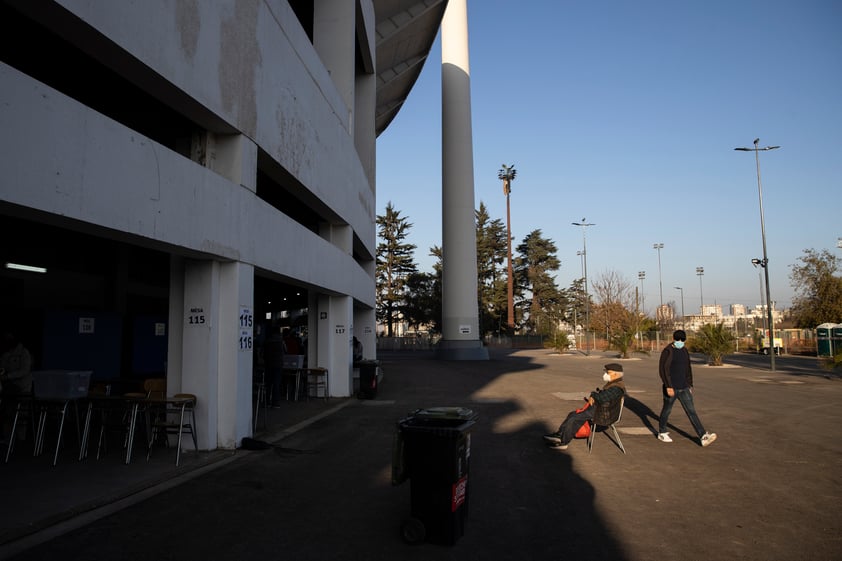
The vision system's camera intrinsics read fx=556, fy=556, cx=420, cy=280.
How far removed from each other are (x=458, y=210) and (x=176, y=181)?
30476mm

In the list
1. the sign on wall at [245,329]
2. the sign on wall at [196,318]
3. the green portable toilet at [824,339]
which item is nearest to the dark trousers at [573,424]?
the sign on wall at [245,329]

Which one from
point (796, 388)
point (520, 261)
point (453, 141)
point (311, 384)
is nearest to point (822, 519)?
point (311, 384)

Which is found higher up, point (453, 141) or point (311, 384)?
point (453, 141)

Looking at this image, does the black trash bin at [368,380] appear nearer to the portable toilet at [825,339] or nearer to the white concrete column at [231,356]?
the white concrete column at [231,356]

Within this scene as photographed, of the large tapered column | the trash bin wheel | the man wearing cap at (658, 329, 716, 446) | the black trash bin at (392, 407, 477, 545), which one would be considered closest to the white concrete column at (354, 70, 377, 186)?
the large tapered column

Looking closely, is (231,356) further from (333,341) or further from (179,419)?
(333,341)

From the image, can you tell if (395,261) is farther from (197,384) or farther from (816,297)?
(197,384)

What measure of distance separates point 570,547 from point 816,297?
5063cm

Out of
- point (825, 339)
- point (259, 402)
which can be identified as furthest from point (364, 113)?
point (825, 339)

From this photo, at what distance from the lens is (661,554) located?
14.8 feet

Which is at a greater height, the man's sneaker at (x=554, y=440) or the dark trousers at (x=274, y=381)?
the dark trousers at (x=274, y=381)

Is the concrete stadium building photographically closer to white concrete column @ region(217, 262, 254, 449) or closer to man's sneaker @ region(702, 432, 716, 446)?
white concrete column @ region(217, 262, 254, 449)

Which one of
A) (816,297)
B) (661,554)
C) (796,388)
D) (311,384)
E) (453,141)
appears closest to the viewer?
(661,554)

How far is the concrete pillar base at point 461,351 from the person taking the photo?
35531 millimetres
